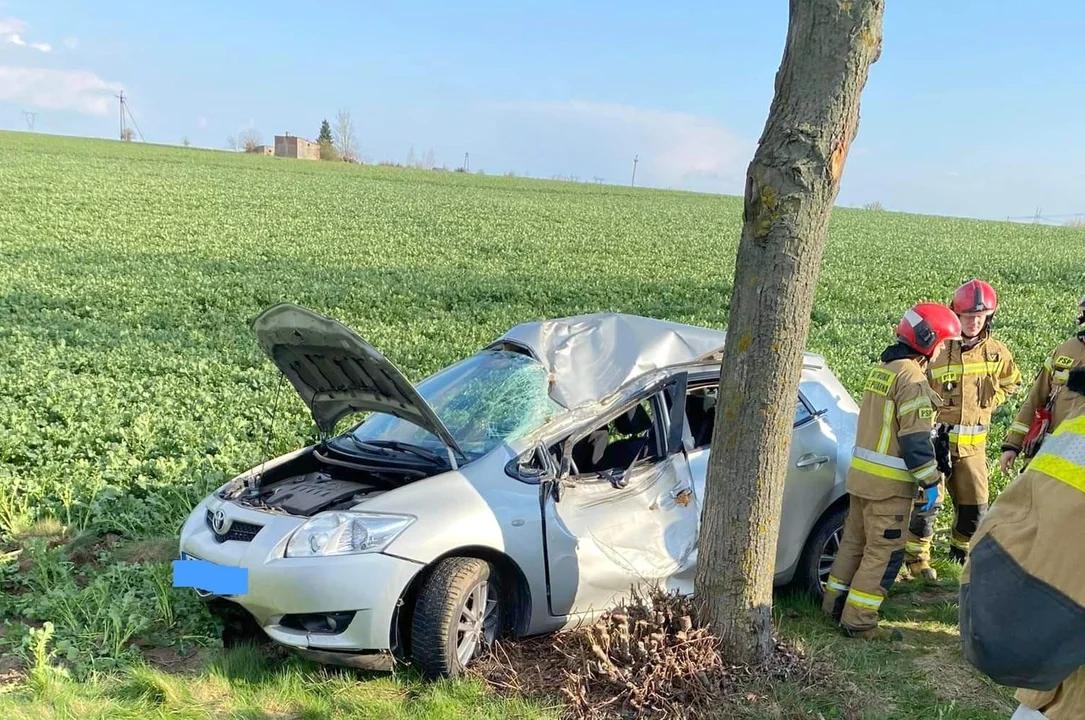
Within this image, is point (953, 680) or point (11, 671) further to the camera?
point (953, 680)

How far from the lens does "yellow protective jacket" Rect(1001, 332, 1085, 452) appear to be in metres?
5.00

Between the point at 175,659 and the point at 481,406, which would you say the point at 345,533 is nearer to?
the point at 481,406

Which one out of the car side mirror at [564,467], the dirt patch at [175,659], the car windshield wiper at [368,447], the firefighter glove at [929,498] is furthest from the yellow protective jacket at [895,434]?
the dirt patch at [175,659]

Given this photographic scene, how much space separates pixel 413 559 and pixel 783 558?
227cm

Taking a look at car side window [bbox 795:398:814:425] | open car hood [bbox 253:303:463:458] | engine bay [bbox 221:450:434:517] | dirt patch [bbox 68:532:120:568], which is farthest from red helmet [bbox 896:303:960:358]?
dirt patch [bbox 68:532:120:568]

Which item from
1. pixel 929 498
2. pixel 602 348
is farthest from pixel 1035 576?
pixel 929 498

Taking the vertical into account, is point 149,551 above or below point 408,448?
below

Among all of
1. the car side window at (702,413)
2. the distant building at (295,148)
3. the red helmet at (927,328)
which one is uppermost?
the distant building at (295,148)

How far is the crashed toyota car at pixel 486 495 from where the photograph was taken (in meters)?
→ 3.54

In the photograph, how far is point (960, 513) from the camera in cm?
557

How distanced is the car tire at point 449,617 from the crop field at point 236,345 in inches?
4.8

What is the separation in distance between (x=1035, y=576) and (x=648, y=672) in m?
2.30

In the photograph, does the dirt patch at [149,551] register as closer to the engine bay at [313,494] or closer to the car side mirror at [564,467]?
the engine bay at [313,494]

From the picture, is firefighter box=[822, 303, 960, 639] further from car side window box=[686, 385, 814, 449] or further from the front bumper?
the front bumper
